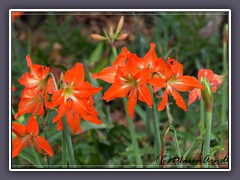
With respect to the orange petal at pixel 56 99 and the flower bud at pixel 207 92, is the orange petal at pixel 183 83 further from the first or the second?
the orange petal at pixel 56 99

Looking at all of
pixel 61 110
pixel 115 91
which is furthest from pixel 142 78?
pixel 61 110

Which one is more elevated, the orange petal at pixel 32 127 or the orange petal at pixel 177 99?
the orange petal at pixel 177 99

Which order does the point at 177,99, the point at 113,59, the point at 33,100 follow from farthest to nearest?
1. the point at 113,59
2. the point at 33,100
3. the point at 177,99

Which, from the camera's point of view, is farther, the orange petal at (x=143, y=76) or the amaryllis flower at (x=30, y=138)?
the amaryllis flower at (x=30, y=138)

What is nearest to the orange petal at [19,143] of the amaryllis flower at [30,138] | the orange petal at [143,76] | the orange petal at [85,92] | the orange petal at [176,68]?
the amaryllis flower at [30,138]

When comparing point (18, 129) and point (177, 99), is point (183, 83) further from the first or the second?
point (18, 129)
